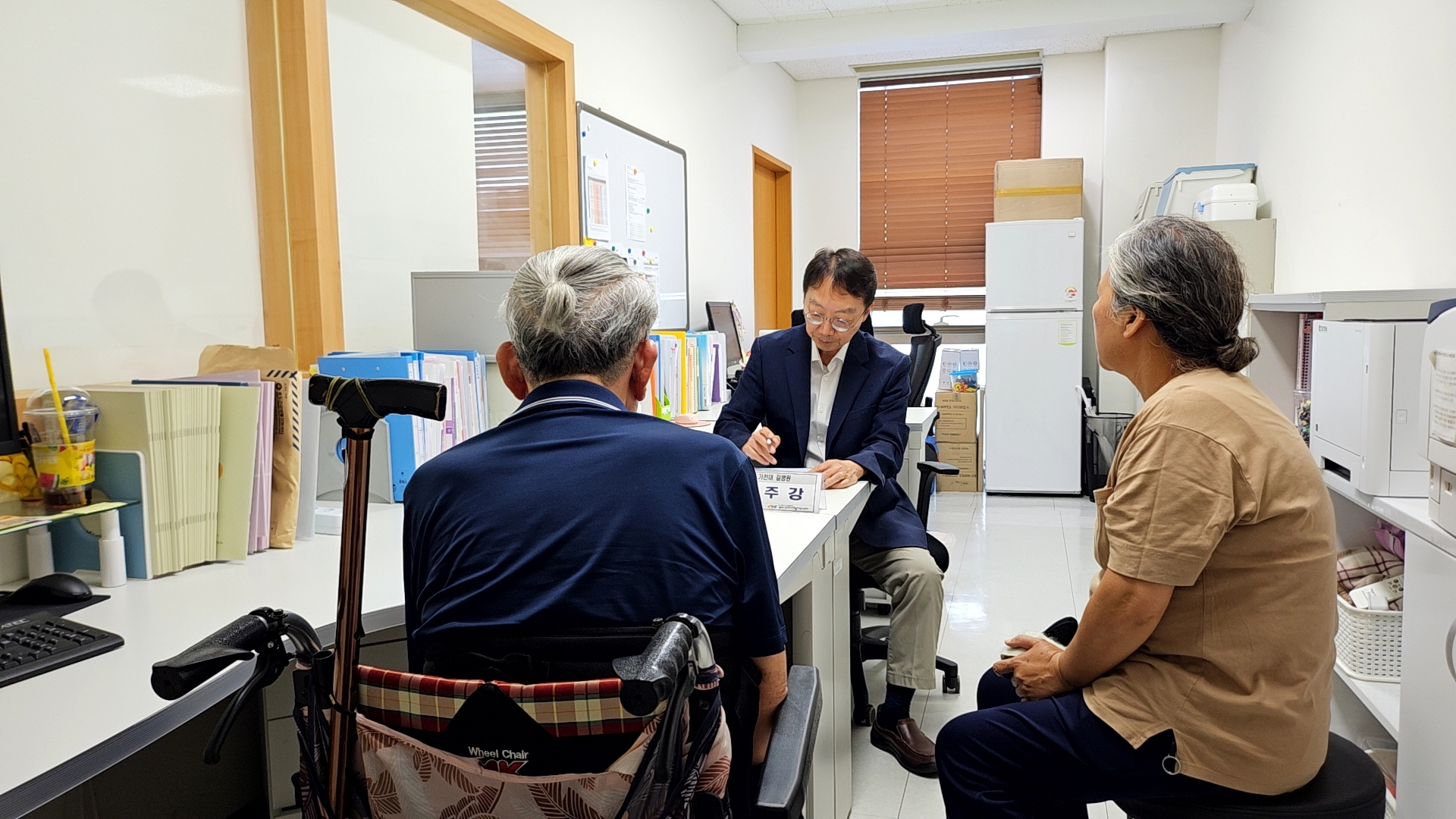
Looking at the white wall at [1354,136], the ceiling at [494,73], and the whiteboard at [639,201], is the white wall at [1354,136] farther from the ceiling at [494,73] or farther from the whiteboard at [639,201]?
the ceiling at [494,73]

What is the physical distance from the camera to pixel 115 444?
156 centimetres

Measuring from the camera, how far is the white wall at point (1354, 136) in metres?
2.54

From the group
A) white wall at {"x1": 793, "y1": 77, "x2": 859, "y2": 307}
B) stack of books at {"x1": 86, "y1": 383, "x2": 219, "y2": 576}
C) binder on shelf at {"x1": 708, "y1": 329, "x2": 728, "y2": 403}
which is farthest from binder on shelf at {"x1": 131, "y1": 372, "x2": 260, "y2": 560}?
white wall at {"x1": 793, "y1": 77, "x2": 859, "y2": 307}

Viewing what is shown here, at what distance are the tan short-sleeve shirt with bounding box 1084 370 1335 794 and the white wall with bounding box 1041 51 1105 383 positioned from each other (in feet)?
16.3

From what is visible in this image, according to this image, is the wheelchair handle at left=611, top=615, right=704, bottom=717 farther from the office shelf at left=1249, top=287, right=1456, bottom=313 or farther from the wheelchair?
the office shelf at left=1249, top=287, right=1456, bottom=313

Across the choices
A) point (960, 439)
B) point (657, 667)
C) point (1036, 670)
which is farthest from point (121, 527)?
point (960, 439)

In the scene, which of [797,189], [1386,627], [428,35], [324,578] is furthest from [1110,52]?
[324,578]

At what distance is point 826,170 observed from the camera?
6.89 metres

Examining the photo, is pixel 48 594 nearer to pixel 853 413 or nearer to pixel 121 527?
pixel 121 527

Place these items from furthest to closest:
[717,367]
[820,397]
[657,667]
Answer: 1. [717,367]
2. [820,397]
3. [657,667]

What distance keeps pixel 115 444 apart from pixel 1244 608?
5.91 ft

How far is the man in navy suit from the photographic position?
2.59 metres

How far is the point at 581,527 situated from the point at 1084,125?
6.14 m

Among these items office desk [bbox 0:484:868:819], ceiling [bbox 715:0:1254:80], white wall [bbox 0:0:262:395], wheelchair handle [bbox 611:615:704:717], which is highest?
ceiling [bbox 715:0:1254:80]
